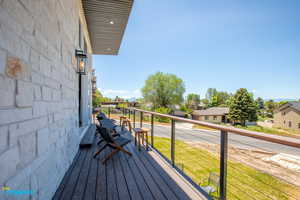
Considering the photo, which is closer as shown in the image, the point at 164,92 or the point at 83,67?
the point at 83,67

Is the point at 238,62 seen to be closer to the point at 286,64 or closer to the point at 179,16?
the point at 286,64

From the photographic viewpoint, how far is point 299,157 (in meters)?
1.18

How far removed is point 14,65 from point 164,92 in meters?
23.7

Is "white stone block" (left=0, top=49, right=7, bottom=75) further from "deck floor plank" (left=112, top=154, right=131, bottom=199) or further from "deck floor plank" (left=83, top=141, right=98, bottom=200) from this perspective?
"deck floor plank" (left=112, top=154, right=131, bottom=199)

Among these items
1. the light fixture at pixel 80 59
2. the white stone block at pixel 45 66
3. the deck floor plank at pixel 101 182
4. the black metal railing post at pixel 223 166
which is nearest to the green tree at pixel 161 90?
the light fixture at pixel 80 59

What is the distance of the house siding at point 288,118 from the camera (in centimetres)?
2341

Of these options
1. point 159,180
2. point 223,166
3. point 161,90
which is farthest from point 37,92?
point 161,90

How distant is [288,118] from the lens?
25.0 meters

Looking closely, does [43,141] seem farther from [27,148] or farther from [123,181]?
[123,181]

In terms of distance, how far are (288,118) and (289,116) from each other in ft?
1.38

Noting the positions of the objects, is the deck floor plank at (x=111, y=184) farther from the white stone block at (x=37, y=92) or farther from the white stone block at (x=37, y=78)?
the white stone block at (x=37, y=78)

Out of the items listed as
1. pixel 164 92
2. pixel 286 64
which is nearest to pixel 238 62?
pixel 286 64

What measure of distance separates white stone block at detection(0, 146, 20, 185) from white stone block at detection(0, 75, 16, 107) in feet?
0.97

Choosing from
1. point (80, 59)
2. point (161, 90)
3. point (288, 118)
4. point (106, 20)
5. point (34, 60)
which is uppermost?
point (106, 20)
